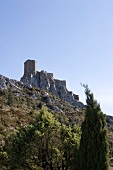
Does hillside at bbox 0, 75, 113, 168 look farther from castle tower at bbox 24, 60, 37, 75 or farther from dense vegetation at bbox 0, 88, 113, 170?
dense vegetation at bbox 0, 88, 113, 170

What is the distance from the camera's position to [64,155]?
16.0m

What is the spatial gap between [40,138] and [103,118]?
393 cm

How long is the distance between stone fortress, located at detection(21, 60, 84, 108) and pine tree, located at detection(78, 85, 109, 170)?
93865 mm

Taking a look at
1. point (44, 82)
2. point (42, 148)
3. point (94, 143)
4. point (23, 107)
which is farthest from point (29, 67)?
point (94, 143)

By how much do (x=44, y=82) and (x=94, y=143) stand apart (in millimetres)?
100169

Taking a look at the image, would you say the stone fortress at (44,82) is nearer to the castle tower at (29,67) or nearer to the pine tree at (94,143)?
the castle tower at (29,67)

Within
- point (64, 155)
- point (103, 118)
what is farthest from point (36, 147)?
point (103, 118)

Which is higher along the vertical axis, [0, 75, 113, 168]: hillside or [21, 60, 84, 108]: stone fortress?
[21, 60, 84, 108]: stone fortress

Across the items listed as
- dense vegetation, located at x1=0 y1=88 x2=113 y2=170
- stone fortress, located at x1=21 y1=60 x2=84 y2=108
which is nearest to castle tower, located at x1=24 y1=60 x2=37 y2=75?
stone fortress, located at x1=21 y1=60 x2=84 y2=108

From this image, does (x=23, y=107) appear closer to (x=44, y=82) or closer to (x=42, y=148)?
(x=44, y=82)

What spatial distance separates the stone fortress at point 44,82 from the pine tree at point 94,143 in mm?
93865

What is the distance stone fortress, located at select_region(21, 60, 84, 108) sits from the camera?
11081 cm

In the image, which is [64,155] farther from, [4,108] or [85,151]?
[4,108]

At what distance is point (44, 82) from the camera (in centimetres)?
11331
